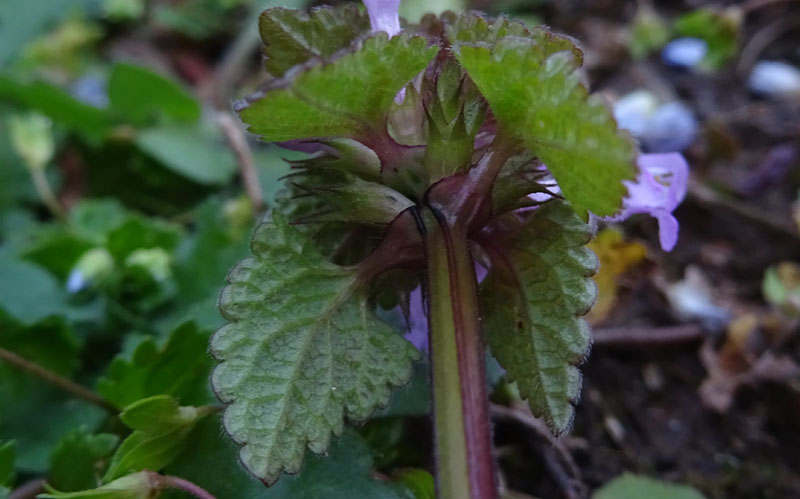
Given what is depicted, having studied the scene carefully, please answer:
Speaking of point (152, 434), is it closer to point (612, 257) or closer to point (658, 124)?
point (612, 257)

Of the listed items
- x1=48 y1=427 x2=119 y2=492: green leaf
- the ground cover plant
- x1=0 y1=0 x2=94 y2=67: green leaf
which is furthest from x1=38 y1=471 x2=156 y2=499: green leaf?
x1=0 y1=0 x2=94 y2=67: green leaf

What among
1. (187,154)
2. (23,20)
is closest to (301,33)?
(187,154)

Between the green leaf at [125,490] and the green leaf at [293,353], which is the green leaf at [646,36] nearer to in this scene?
the green leaf at [293,353]

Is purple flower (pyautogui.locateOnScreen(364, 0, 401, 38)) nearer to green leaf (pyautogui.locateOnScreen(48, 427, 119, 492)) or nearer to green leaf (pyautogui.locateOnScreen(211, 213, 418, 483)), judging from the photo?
green leaf (pyautogui.locateOnScreen(211, 213, 418, 483))

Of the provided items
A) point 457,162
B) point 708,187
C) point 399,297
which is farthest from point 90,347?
point 708,187

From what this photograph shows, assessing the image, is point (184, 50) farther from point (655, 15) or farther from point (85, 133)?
point (655, 15)

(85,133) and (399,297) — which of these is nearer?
(399,297)
